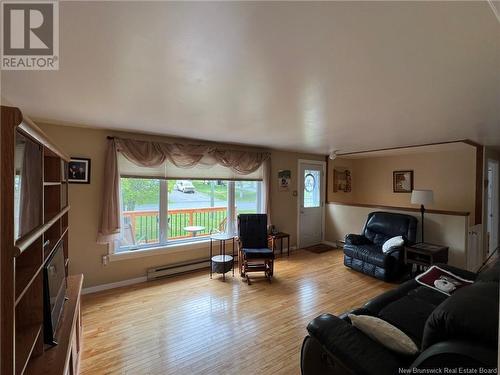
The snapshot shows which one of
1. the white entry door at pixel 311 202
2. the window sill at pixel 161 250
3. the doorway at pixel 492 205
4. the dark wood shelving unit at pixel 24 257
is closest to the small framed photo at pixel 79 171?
the window sill at pixel 161 250

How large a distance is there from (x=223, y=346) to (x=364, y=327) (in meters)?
1.36

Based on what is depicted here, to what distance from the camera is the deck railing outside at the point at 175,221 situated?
3744 millimetres

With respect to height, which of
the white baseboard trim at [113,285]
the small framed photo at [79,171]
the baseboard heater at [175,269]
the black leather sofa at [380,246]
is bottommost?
the white baseboard trim at [113,285]

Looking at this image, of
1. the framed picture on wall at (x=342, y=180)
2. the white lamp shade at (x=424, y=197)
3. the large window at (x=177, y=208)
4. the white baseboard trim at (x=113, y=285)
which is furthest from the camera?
the framed picture on wall at (x=342, y=180)

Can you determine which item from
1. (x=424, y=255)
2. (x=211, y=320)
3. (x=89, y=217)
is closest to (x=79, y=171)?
(x=89, y=217)

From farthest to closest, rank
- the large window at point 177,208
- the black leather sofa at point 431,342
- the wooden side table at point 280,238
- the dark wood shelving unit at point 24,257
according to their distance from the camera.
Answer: the wooden side table at point 280,238
the large window at point 177,208
the black leather sofa at point 431,342
the dark wood shelving unit at point 24,257

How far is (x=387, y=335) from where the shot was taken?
137cm

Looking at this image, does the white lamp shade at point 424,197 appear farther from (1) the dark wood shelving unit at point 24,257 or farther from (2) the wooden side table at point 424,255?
(1) the dark wood shelving unit at point 24,257

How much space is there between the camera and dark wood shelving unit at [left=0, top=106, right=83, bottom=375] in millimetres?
783

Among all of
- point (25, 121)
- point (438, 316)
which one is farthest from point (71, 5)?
point (438, 316)

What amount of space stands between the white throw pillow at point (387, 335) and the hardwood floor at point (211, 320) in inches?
33.7

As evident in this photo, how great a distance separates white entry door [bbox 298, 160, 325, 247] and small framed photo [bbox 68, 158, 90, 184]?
402 centimetres

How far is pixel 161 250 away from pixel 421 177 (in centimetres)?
552

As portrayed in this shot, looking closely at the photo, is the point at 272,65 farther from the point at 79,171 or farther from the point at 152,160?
Answer: the point at 79,171
